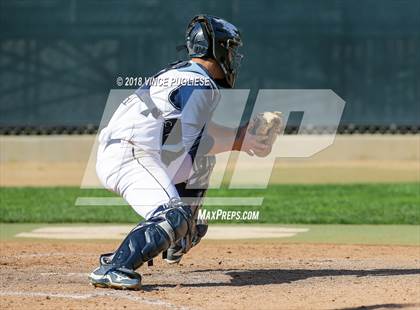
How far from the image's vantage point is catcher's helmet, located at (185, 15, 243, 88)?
671 centimetres

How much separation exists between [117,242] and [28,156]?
23.6 feet

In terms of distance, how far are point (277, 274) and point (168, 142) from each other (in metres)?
1.43

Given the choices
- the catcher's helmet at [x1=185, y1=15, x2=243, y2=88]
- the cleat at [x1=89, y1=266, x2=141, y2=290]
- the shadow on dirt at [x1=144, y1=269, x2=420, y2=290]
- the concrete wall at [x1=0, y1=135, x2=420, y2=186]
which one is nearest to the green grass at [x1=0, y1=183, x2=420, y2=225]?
the concrete wall at [x1=0, y1=135, x2=420, y2=186]

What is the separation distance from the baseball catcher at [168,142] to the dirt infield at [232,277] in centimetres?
32

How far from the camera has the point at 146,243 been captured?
6.11m

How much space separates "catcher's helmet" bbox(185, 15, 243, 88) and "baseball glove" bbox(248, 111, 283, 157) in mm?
482

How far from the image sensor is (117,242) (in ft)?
31.2

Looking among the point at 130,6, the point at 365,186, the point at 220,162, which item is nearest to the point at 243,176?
the point at 220,162

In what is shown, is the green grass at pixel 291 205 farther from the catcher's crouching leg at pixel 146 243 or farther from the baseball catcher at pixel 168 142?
the catcher's crouching leg at pixel 146 243

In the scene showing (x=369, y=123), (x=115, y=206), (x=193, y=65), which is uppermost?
(x=369, y=123)

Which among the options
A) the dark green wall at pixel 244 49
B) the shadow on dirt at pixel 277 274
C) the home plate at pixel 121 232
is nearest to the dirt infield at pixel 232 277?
the shadow on dirt at pixel 277 274

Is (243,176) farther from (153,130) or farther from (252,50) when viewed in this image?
(153,130)

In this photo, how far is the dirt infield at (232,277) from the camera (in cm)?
593

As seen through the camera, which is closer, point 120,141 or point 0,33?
point 120,141
